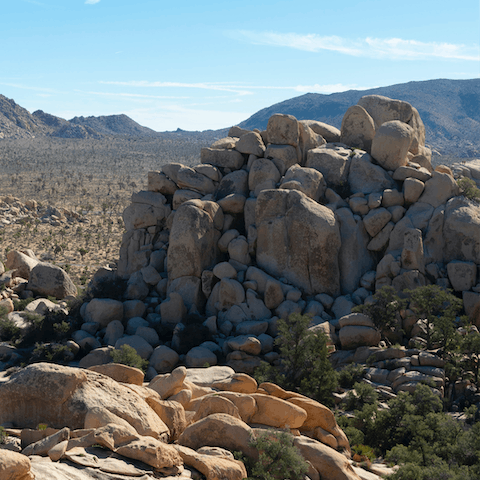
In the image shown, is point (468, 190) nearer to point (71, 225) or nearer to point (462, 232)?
point (462, 232)

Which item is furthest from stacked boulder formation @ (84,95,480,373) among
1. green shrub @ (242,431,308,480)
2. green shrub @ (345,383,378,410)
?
green shrub @ (242,431,308,480)

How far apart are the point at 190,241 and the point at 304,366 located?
11.9 m

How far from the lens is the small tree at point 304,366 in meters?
22.8

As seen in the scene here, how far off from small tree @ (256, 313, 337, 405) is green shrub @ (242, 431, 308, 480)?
9198mm

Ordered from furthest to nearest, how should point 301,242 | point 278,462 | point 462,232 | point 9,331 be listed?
point 301,242, point 462,232, point 9,331, point 278,462

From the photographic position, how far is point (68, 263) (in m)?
50.0

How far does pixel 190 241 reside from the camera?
106 feet

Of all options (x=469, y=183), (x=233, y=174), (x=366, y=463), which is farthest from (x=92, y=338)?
(x=469, y=183)

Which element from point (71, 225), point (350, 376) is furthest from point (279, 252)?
point (71, 225)

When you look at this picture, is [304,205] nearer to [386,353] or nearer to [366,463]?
[386,353]

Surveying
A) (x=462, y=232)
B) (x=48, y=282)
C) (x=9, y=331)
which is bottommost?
(x=9, y=331)

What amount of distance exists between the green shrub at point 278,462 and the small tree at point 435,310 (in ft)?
46.6

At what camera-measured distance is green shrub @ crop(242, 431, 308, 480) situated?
13.1 meters

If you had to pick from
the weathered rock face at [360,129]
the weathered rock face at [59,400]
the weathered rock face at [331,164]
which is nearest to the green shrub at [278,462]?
the weathered rock face at [59,400]
